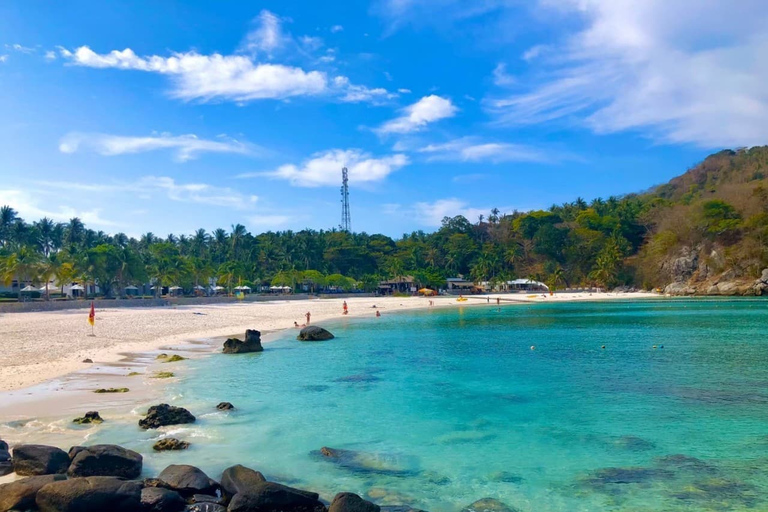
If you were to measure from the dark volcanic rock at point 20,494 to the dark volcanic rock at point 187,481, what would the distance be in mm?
1728

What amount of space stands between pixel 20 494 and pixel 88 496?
3.58 feet

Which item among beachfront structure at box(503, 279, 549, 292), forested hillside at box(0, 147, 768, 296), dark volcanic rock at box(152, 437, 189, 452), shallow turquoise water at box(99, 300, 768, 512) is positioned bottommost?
shallow turquoise water at box(99, 300, 768, 512)

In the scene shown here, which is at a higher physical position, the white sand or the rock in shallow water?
the white sand

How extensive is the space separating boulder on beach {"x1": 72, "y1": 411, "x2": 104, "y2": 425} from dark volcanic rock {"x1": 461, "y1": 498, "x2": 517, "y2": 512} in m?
9.50

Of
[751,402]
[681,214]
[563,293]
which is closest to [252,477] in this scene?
[751,402]

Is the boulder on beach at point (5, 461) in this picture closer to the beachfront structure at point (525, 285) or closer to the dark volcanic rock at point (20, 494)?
the dark volcanic rock at point (20, 494)

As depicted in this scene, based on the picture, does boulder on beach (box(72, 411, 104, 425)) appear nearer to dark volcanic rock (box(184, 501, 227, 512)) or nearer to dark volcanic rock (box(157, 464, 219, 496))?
dark volcanic rock (box(157, 464, 219, 496))

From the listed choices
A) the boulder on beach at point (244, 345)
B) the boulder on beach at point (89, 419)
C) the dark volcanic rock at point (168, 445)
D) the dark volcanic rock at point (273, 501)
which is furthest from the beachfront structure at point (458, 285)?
the dark volcanic rock at point (273, 501)

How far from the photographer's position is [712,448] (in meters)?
11.6

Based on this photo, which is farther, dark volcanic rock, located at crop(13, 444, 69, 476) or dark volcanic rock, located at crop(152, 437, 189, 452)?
dark volcanic rock, located at crop(152, 437, 189, 452)

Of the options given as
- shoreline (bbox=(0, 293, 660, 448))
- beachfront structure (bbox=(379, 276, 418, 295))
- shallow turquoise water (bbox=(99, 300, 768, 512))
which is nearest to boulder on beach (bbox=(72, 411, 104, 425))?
shoreline (bbox=(0, 293, 660, 448))

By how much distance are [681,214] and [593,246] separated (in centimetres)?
1866

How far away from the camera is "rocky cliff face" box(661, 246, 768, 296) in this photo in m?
87.4

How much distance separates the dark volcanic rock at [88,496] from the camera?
24.8 feet
